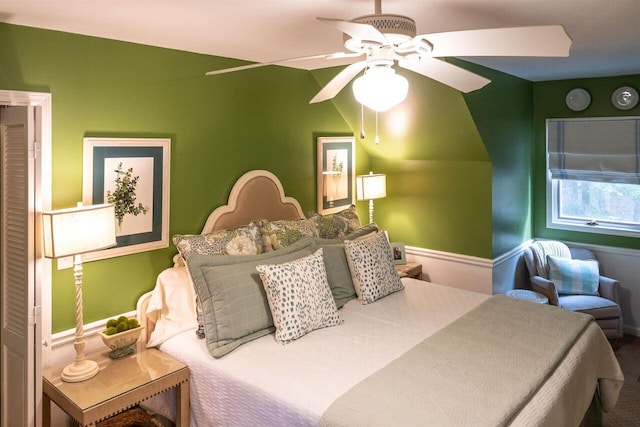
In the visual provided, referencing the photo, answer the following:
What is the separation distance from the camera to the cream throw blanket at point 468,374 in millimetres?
1807

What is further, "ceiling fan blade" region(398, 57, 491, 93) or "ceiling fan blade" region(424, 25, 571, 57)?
"ceiling fan blade" region(398, 57, 491, 93)

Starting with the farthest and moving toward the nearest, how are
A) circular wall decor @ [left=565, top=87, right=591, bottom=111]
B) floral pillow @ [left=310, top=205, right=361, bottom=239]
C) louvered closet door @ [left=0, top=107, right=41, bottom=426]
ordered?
circular wall decor @ [left=565, top=87, right=591, bottom=111] < floral pillow @ [left=310, top=205, right=361, bottom=239] < louvered closet door @ [left=0, top=107, right=41, bottom=426]

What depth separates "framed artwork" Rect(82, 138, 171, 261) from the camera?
105 inches

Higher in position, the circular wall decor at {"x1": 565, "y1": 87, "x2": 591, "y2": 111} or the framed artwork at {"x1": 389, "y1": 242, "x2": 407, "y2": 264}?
the circular wall decor at {"x1": 565, "y1": 87, "x2": 591, "y2": 111}

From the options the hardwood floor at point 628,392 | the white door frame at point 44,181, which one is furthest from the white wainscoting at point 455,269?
the white door frame at point 44,181

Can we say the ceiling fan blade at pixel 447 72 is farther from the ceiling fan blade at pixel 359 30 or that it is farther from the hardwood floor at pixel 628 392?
the hardwood floor at pixel 628 392

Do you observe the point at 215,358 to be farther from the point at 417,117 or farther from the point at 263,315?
the point at 417,117

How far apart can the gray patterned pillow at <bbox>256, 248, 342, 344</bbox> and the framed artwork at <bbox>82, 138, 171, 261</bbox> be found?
0.82 meters

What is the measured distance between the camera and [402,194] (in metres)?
4.59

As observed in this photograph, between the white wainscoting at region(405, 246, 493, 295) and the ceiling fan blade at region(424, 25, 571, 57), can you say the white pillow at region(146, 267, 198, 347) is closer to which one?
the ceiling fan blade at region(424, 25, 571, 57)

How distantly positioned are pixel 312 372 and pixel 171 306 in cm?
100

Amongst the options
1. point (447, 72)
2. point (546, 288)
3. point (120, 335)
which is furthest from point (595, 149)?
point (120, 335)

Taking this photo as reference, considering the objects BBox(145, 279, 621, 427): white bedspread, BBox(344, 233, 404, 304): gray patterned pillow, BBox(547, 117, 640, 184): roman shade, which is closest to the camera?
BBox(145, 279, 621, 427): white bedspread

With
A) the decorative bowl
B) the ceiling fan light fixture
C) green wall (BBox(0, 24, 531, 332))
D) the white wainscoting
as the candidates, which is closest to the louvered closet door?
green wall (BBox(0, 24, 531, 332))
